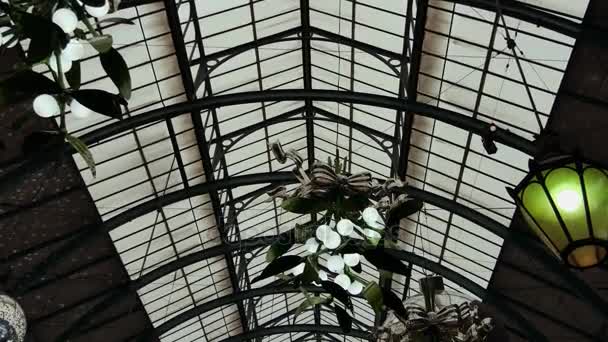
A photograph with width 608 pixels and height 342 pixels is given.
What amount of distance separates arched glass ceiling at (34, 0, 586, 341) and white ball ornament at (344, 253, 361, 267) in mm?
10632

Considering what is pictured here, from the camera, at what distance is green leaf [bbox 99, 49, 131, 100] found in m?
2.27

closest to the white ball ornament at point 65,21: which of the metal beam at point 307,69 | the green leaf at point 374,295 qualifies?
the green leaf at point 374,295

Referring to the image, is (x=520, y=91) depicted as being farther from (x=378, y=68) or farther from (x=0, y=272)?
(x=0, y=272)

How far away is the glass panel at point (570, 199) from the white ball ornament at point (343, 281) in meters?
1.48

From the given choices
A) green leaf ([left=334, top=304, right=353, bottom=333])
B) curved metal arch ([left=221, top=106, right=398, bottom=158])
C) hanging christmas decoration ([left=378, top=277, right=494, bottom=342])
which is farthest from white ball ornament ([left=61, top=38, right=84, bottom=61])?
curved metal arch ([left=221, top=106, right=398, bottom=158])

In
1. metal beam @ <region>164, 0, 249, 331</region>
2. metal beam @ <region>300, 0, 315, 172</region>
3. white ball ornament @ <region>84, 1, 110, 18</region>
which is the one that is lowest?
white ball ornament @ <region>84, 1, 110, 18</region>

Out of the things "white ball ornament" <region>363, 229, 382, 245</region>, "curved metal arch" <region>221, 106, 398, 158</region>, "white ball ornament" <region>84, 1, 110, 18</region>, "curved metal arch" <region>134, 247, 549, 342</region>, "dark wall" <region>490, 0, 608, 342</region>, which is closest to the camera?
"white ball ornament" <region>84, 1, 110, 18</region>

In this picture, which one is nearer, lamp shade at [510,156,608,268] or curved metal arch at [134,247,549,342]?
lamp shade at [510,156,608,268]

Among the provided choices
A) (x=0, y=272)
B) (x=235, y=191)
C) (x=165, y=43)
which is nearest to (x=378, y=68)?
(x=165, y=43)

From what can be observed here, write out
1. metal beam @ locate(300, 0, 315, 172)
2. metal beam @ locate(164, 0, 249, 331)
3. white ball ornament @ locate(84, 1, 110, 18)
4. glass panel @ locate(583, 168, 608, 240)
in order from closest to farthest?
white ball ornament @ locate(84, 1, 110, 18)
glass panel @ locate(583, 168, 608, 240)
metal beam @ locate(164, 0, 249, 331)
metal beam @ locate(300, 0, 315, 172)

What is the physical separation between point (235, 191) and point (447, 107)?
31.7ft

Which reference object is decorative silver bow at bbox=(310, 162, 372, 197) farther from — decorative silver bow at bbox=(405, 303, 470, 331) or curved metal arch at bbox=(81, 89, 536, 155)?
curved metal arch at bbox=(81, 89, 536, 155)

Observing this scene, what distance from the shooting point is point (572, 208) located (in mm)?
4387

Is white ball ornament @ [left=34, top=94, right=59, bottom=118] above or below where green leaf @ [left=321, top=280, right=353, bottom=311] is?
above
